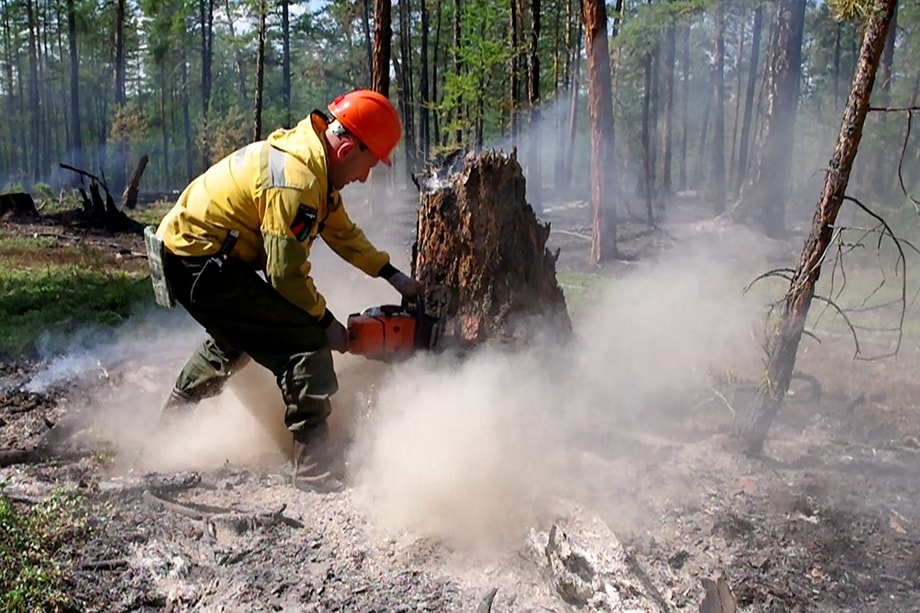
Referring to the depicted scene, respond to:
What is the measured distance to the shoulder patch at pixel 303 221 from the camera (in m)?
3.35

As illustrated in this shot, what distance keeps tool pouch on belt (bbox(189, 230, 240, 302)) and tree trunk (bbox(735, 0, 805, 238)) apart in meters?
13.8

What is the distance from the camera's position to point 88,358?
5.58 meters

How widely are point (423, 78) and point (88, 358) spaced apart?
2297 centimetres

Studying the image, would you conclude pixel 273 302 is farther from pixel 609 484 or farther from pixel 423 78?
pixel 423 78

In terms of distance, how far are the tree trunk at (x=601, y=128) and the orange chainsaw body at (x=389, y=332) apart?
7.74m

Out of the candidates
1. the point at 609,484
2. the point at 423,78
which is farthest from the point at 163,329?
the point at 423,78

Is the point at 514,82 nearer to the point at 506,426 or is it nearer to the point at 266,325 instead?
the point at 506,426

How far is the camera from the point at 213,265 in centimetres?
361

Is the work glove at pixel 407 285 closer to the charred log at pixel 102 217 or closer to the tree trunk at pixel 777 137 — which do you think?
the charred log at pixel 102 217

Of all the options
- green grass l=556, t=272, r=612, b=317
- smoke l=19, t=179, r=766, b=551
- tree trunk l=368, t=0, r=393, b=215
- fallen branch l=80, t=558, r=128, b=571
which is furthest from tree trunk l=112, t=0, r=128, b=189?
fallen branch l=80, t=558, r=128, b=571

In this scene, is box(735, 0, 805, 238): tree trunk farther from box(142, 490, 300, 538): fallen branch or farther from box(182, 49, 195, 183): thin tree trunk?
box(182, 49, 195, 183): thin tree trunk

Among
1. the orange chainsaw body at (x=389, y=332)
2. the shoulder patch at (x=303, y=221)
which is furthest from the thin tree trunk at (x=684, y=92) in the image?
the shoulder patch at (x=303, y=221)

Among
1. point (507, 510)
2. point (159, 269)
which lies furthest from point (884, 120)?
point (159, 269)

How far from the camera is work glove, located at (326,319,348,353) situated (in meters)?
3.82
